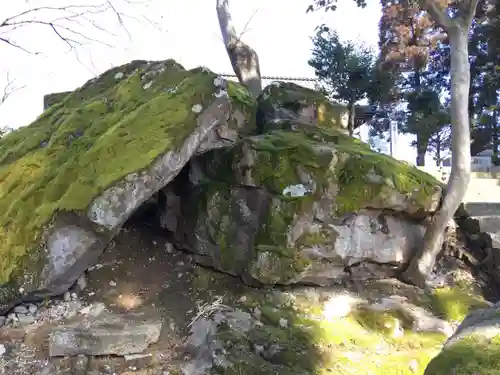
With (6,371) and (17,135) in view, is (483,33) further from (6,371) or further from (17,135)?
(6,371)

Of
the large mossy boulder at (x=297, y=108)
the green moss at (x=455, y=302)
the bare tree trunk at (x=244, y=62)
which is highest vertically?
the bare tree trunk at (x=244, y=62)

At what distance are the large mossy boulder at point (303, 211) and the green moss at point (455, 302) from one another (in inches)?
18.7

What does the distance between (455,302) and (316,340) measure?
1.59 meters

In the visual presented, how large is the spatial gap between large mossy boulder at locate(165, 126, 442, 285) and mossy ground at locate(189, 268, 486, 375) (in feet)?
0.75

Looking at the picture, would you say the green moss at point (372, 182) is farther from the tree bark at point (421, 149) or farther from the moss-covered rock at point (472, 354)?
the tree bark at point (421, 149)

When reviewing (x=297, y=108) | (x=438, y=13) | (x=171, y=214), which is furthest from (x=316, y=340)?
(x=438, y=13)

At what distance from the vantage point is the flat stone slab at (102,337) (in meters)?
3.86

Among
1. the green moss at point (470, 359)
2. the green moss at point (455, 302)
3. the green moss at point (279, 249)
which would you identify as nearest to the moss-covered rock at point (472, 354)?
the green moss at point (470, 359)

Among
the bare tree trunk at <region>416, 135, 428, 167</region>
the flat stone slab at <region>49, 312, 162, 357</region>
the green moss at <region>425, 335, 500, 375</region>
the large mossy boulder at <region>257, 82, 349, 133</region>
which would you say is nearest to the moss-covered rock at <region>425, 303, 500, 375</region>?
the green moss at <region>425, 335, 500, 375</region>

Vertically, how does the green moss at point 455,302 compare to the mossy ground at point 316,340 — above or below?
above

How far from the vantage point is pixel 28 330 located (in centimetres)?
418

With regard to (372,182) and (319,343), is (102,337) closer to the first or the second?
(319,343)

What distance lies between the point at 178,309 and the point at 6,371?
4.71 ft

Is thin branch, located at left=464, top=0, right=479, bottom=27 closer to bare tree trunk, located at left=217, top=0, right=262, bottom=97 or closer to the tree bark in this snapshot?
bare tree trunk, located at left=217, top=0, right=262, bottom=97
